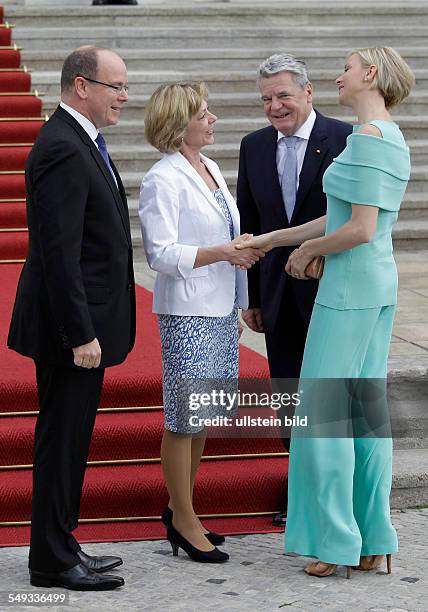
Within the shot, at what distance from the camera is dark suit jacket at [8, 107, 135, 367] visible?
3916 mm

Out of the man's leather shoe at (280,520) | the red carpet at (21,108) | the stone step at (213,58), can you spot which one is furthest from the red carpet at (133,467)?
the stone step at (213,58)

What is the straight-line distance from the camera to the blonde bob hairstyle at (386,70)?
4.14 meters

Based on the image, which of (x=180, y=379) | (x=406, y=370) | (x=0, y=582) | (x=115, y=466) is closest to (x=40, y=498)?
(x=0, y=582)

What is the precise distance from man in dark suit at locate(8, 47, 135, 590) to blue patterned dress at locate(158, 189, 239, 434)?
0.74ft

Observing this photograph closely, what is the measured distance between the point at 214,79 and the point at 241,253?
6.08m

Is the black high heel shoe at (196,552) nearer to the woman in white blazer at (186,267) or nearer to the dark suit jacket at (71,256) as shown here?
the woman in white blazer at (186,267)

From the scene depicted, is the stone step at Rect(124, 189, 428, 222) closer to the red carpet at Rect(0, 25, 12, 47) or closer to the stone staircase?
the stone staircase

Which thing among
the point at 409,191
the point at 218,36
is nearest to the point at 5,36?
the point at 218,36

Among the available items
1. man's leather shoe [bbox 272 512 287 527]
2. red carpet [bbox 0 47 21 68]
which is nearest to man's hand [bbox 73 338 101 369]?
man's leather shoe [bbox 272 512 287 527]

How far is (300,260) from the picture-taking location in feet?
14.1

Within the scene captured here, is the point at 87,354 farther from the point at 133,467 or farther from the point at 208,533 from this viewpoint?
the point at 133,467

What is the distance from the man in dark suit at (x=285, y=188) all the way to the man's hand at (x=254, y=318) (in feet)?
0.12

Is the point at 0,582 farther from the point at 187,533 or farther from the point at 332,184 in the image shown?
the point at 332,184

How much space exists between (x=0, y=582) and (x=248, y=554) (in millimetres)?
898
